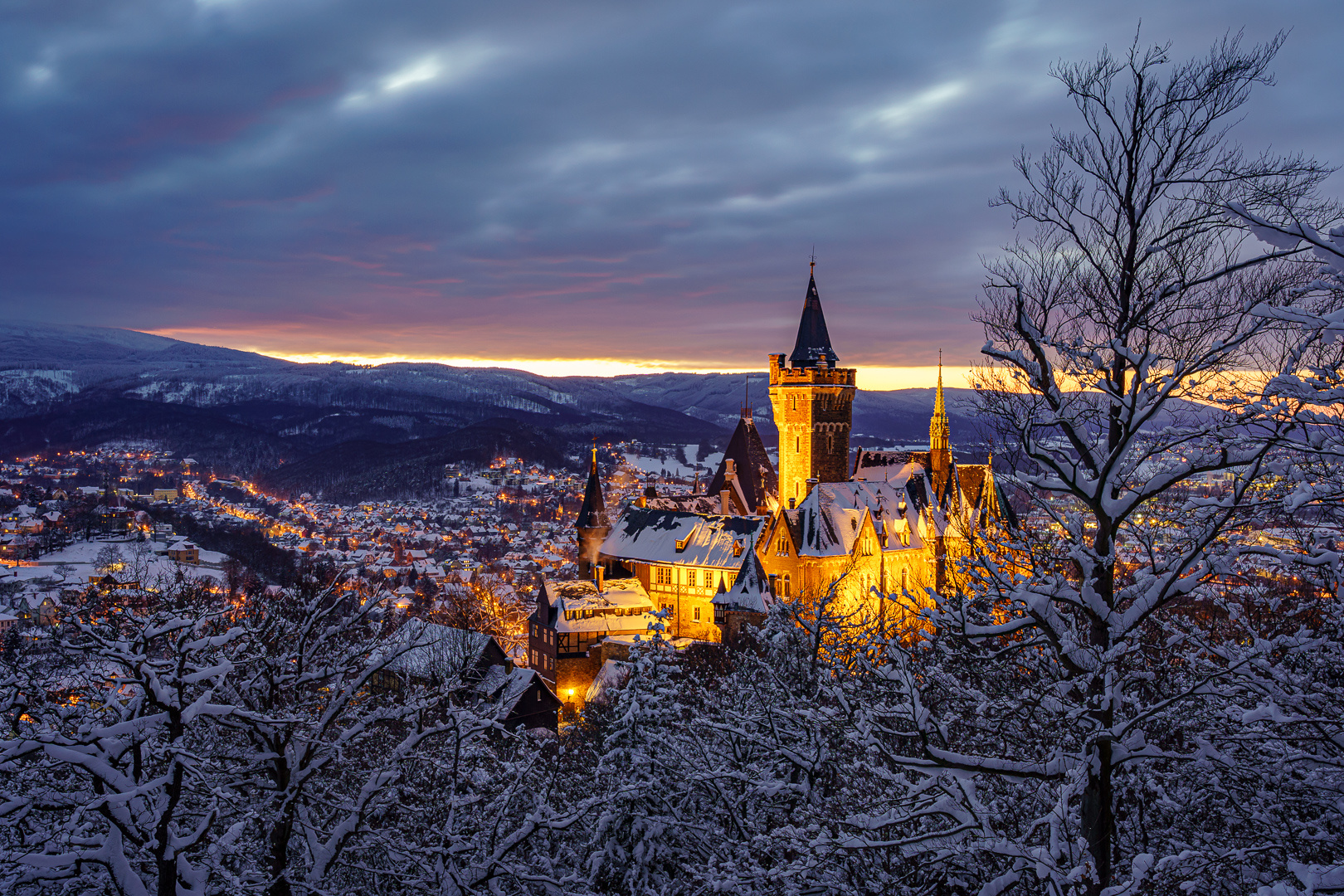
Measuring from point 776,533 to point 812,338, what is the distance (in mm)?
17282

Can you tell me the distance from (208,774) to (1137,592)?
12830 mm

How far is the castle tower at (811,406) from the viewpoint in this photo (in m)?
59.4

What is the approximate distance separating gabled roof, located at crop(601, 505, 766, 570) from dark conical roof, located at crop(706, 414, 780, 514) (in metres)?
8.71

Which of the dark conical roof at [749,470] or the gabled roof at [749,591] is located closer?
the gabled roof at [749,591]

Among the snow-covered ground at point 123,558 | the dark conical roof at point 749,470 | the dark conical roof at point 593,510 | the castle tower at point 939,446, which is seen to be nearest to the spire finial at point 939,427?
the castle tower at point 939,446

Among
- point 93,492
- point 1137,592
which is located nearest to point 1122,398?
point 1137,592

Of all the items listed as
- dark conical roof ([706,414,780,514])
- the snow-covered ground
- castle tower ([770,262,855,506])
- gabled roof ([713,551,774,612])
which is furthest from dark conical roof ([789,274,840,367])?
the snow-covered ground

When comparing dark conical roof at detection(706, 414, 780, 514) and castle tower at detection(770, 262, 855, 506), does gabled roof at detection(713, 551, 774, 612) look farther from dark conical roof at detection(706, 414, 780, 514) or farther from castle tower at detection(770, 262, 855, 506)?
dark conical roof at detection(706, 414, 780, 514)

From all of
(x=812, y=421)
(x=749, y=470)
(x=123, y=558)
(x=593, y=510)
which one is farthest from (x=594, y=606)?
(x=123, y=558)

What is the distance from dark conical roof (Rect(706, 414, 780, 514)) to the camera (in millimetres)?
66375

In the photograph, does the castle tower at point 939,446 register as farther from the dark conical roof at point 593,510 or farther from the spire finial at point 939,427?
the dark conical roof at point 593,510

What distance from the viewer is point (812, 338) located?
60375 millimetres

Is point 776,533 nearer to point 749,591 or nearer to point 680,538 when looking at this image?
point 749,591

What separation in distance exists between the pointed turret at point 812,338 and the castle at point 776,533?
89 mm
